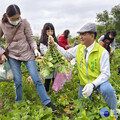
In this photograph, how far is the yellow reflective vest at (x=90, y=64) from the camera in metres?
1.81

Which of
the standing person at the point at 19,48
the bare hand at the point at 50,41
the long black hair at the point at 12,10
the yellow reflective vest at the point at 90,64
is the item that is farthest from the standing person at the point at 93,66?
the long black hair at the point at 12,10

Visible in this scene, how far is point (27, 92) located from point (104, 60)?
65.2 inches

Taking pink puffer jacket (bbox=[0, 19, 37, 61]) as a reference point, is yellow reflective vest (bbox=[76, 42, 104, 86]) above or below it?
below

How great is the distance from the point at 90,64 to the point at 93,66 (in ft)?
0.15

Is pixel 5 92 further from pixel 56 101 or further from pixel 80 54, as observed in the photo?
pixel 80 54

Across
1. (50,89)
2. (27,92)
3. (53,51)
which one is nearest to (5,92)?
(27,92)

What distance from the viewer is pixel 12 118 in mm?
1674

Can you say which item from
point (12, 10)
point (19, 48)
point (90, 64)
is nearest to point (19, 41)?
point (19, 48)

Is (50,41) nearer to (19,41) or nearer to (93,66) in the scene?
(19,41)

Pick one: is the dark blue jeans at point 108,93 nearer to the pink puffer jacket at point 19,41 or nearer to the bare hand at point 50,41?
the bare hand at point 50,41

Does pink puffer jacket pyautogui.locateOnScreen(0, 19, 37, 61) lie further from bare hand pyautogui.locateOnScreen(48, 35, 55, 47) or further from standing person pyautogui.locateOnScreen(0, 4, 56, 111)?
bare hand pyautogui.locateOnScreen(48, 35, 55, 47)

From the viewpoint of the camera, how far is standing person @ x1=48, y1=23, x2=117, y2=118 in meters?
1.69

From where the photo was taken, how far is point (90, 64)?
6.10 ft

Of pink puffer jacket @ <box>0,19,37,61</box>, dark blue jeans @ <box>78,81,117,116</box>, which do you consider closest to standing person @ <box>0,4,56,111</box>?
pink puffer jacket @ <box>0,19,37,61</box>
